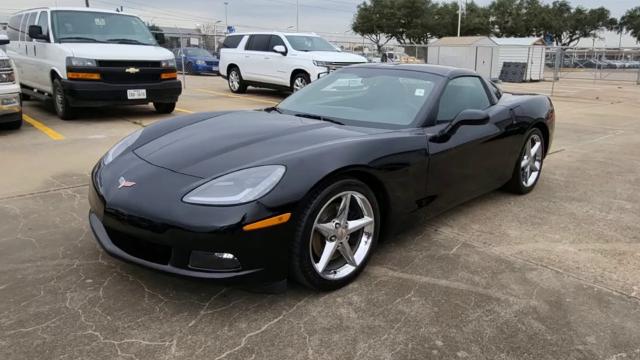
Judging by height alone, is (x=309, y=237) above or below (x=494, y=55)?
below

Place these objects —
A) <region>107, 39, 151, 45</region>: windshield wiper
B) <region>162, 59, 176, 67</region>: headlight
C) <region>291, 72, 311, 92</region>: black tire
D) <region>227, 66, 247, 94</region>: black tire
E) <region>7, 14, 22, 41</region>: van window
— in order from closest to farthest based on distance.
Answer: <region>107, 39, 151, 45</region>: windshield wiper < <region>162, 59, 176, 67</region>: headlight < <region>7, 14, 22, 41</region>: van window < <region>291, 72, 311, 92</region>: black tire < <region>227, 66, 247, 94</region>: black tire

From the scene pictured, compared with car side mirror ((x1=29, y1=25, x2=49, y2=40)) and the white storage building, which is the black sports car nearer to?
car side mirror ((x1=29, y1=25, x2=49, y2=40))

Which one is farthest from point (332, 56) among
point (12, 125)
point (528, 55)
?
point (528, 55)

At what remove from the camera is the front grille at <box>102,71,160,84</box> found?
7.98 m

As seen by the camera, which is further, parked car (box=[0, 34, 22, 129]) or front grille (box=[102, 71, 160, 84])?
front grille (box=[102, 71, 160, 84])

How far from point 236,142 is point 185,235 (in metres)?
0.78

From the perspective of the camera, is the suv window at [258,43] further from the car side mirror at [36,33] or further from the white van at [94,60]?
the car side mirror at [36,33]

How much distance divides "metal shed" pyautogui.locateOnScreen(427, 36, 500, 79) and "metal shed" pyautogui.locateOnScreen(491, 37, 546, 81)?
39cm

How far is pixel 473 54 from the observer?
25812 mm

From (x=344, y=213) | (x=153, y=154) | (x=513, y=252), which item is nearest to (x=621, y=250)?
(x=513, y=252)

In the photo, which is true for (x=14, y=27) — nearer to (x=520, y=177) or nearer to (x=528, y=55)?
(x=520, y=177)

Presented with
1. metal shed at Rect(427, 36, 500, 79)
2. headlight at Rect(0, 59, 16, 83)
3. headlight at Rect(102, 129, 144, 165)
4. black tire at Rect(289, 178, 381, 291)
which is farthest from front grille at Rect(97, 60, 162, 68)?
metal shed at Rect(427, 36, 500, 79)

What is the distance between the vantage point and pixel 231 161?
8.95 ft

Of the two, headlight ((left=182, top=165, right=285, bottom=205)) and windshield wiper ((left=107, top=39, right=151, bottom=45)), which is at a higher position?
windshield wiper ((left=107, top=39, right=151, bottom=45))
